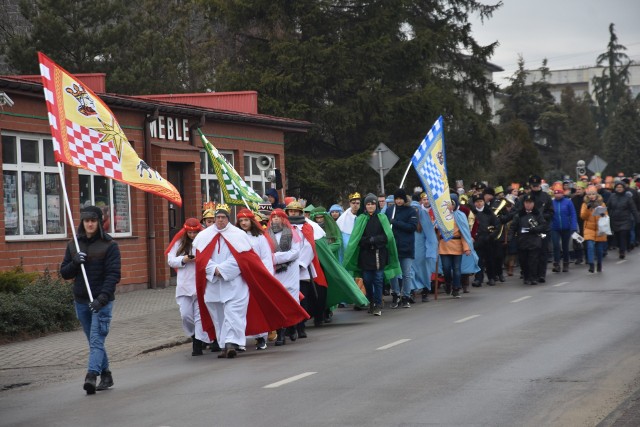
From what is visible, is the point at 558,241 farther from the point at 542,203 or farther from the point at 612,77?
the point at 612,77

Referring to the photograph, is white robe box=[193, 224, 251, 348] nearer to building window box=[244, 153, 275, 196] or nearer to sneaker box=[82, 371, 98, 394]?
sneaker box=[82, 371, 98, 394]

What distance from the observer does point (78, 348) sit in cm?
1584

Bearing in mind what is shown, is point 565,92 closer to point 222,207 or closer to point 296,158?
point 296,158

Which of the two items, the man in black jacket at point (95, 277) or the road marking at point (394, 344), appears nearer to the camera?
the man in black jacket at point (95, 277)

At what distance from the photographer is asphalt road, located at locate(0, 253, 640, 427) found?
936 cm

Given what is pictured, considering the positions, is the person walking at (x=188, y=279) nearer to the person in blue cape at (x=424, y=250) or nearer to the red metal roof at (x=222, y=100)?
the person in blue cape at (x=424, y=250)

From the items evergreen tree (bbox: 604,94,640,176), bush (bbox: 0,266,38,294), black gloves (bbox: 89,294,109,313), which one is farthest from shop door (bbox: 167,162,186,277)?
evergreen tree (bbox: 604,94,640,176)

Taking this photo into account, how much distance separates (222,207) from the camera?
1465 centimetres

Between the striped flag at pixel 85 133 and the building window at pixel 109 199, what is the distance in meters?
10.4

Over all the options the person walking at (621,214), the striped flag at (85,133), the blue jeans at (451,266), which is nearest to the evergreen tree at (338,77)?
the person walking at (621,214)

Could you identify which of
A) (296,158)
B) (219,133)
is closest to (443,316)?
(219,133)

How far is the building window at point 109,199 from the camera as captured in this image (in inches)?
944

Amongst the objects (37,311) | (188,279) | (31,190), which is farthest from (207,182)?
(188,279)

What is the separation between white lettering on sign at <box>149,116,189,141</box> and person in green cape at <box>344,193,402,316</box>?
7.75m
